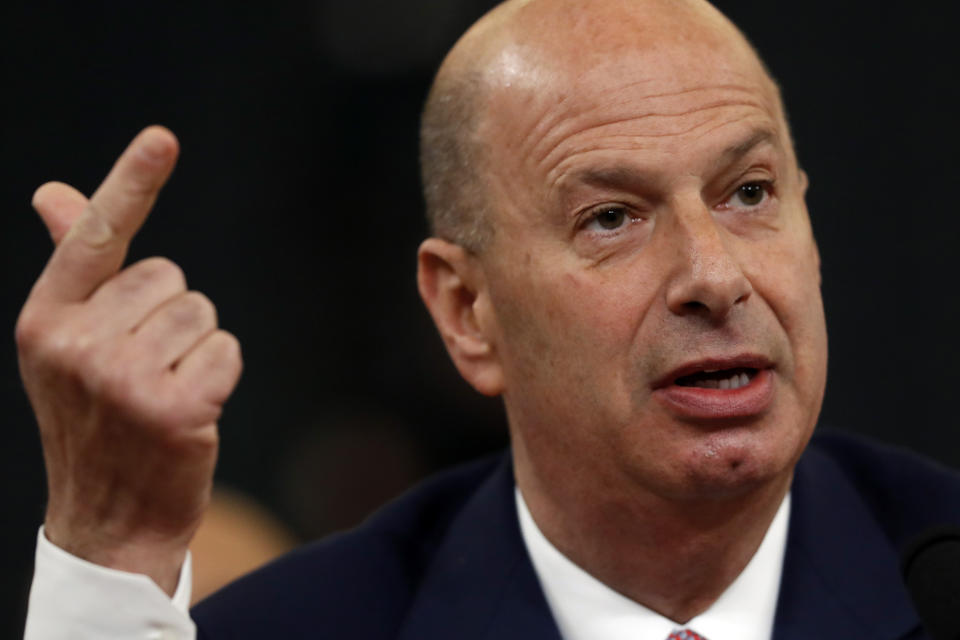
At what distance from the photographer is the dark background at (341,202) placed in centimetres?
420

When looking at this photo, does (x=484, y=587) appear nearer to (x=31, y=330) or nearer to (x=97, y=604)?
(x=97, y=604)

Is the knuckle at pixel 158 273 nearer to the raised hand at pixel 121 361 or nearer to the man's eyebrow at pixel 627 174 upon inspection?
the raised hand at pixel 121 361

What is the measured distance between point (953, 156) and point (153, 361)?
3.25 meters

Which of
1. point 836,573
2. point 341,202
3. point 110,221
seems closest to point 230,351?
point 110,221

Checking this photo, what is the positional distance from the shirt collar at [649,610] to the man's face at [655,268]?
20 centimetres

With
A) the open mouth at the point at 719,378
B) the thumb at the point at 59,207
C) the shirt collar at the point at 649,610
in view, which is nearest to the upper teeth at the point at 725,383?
the open mouth at the point at 719,378


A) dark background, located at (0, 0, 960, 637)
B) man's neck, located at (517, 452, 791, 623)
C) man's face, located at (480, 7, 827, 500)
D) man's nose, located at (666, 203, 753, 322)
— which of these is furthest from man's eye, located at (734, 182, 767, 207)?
dark background, located at (0, 0, 960, 637)

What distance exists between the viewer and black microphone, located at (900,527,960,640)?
158cm

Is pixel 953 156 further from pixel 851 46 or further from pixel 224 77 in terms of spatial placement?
pixel 224 77

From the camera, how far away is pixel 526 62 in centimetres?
225

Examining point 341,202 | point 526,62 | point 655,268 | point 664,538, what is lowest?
point 341,202

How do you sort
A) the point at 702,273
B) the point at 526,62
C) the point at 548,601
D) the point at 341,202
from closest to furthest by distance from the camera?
Answer: the point at 702,273 < the point at 526,62 < the point at 548,601 < the point at 341,202

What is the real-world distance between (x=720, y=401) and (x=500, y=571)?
24.4 inches

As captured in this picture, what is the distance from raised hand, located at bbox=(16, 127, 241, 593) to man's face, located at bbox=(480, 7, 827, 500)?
0.65 meters
